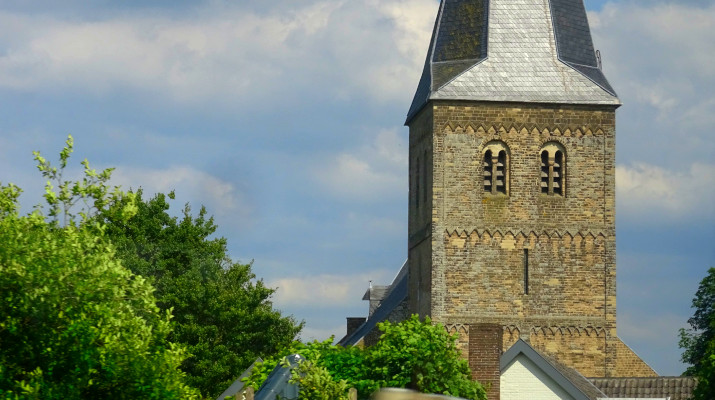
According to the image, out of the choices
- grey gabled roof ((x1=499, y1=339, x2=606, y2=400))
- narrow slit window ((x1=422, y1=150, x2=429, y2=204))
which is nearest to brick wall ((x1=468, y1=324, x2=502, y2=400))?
grey gabled roof ((x1=499, y1=339, x2=606, y2=400))

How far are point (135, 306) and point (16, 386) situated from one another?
272cm

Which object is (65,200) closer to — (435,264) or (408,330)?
(408,330)

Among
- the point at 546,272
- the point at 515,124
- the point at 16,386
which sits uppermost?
the point at 515,124

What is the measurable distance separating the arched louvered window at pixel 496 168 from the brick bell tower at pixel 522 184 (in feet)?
0.15

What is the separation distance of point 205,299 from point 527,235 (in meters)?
11.6

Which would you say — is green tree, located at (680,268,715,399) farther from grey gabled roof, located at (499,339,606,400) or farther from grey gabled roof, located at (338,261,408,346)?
grey gabled roof, located at (499,339,606,400)

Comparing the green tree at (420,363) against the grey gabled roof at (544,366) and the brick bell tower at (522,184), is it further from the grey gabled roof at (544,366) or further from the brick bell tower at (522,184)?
the brick bell tower at (522,184)

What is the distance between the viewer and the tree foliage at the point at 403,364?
90.6ft

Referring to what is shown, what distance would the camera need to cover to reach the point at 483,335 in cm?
3116

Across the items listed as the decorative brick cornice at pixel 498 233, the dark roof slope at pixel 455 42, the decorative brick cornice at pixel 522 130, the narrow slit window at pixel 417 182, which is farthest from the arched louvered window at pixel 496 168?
the narrow slit window at pixel 417 182

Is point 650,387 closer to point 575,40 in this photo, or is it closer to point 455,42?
point 575,40

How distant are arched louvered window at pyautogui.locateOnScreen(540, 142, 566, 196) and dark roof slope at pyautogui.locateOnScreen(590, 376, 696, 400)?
6.79 metres

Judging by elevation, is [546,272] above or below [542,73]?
below

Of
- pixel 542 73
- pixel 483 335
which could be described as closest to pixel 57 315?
pixel 483 335
